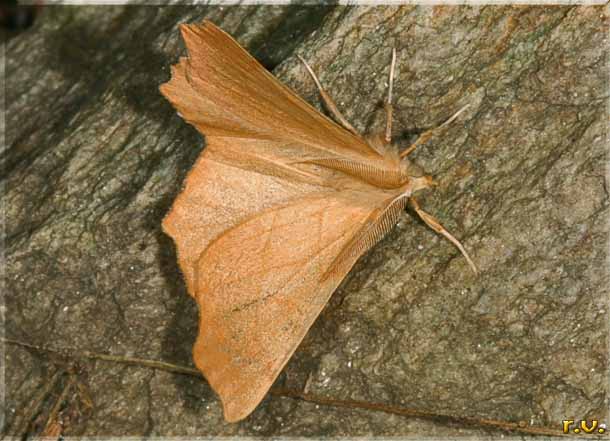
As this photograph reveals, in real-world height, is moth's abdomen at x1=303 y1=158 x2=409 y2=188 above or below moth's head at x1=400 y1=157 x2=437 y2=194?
above

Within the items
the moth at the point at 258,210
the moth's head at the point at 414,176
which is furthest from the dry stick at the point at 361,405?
the moth's head at the point at 414,176

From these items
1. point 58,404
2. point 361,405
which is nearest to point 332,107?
point 361,405

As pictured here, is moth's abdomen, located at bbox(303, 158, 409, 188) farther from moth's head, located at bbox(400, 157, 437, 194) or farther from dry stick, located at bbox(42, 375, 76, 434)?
dry stick, located at bbox(42, 375, 76, 434)

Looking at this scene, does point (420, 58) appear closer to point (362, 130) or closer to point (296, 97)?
point (362, 130)

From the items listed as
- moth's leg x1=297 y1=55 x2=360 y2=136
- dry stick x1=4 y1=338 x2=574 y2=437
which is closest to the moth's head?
moth's leg x1=297 y1=55 x2=360 y2=136

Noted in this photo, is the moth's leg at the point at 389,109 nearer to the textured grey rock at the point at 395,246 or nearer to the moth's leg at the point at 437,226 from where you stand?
the textured grey rock at the point at 395,246

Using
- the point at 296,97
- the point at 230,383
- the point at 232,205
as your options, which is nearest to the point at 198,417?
the point at 230,383

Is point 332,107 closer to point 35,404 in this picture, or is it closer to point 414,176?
point 414,176
